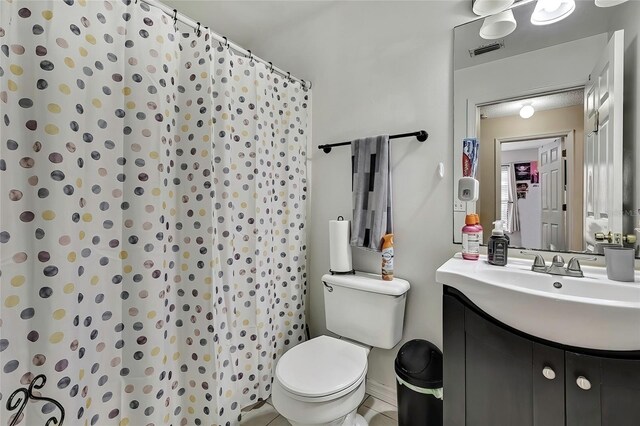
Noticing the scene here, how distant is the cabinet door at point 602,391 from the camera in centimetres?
77

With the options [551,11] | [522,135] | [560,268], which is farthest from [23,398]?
[551,11]

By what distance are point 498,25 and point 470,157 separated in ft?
2.01

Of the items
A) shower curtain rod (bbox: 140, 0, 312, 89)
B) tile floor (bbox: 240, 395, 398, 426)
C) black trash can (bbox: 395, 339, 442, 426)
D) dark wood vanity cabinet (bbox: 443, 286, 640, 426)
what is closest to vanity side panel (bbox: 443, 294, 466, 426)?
dark wood vanity cabinet (bbox: 443, 286, 640, 426)

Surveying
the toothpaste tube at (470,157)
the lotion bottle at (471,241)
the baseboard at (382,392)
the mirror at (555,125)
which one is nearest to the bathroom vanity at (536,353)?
the lotion bottle at (471,241)

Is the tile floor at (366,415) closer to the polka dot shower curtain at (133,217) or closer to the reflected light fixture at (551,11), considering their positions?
the polka dot shower curtain at (133,217)

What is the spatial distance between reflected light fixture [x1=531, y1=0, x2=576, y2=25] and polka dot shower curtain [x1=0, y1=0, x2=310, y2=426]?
4.33ft

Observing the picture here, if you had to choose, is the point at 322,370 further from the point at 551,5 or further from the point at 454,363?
the point at 551,5

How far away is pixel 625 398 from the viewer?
77 cm

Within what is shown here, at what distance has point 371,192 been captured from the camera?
1.62 meters

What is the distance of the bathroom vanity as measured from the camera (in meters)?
0.77

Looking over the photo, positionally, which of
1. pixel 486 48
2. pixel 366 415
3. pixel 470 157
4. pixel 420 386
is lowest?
Result: pixel 366 415

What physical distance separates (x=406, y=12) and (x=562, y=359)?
68.3 inches

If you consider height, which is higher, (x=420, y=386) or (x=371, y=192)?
(x=371, y=192)

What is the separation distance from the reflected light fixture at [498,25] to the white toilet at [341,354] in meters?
1.29
